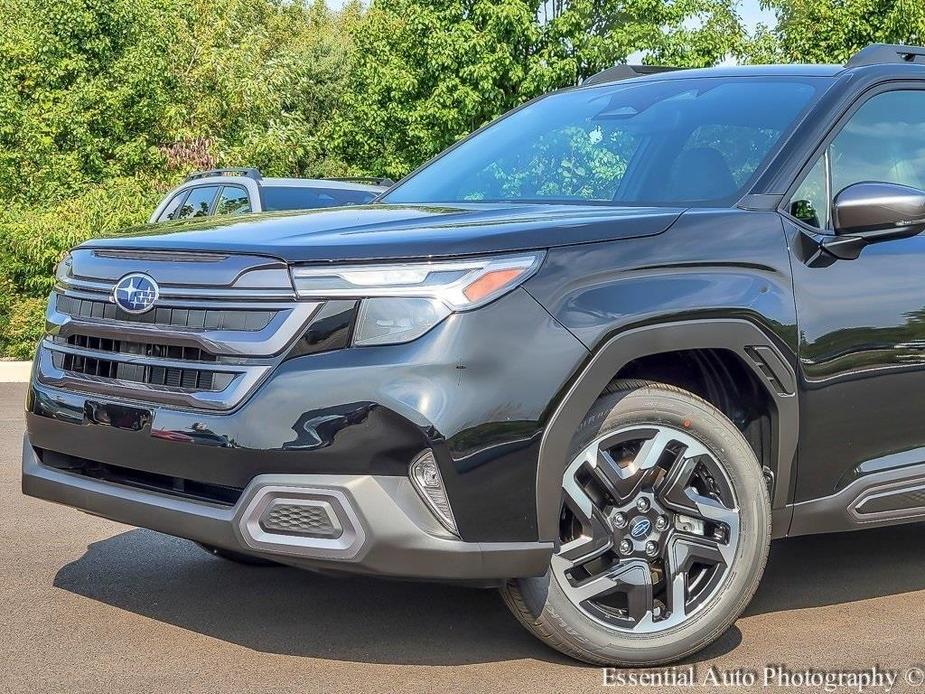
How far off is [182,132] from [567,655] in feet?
74.3

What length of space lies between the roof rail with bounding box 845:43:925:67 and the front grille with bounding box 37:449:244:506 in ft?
9.11

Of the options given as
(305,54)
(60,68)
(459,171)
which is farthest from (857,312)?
(305,54)

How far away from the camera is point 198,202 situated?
1348 centimetres

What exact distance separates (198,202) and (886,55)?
30.9ft

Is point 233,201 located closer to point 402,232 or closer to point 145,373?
point 145,373

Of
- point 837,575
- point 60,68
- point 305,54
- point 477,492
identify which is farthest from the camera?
point 305,54

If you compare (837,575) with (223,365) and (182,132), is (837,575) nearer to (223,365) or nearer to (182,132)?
(223,365)

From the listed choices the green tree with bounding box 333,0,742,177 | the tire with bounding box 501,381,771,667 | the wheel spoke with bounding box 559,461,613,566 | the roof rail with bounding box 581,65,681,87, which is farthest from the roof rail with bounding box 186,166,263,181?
the green tree with bounding box 333,0,742,177

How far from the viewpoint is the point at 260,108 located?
2938 cm

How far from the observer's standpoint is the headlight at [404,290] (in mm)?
3637

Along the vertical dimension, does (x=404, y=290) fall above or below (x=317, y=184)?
above

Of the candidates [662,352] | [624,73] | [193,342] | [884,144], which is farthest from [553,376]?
[624,73]

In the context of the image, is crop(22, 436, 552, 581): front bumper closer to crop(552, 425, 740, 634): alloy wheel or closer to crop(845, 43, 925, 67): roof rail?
crop(552, 425, 740, 634): alloy wheel

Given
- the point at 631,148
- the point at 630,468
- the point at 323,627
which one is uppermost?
the point at 631,148
